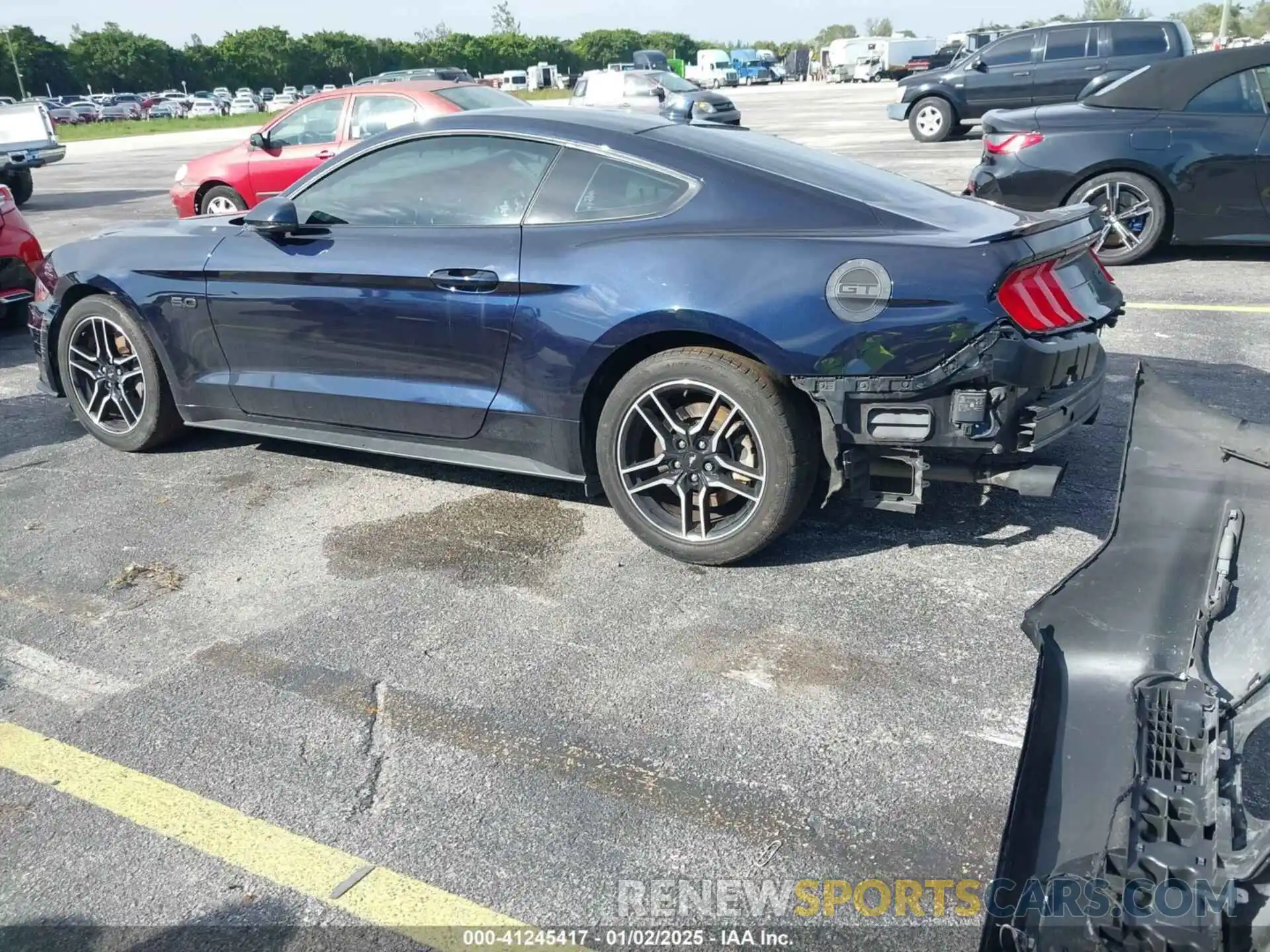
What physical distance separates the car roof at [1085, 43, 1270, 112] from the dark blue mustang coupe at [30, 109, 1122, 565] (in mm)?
5124

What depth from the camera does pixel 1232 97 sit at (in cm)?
812

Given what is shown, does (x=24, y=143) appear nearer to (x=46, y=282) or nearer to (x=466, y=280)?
(x=46, y=282)

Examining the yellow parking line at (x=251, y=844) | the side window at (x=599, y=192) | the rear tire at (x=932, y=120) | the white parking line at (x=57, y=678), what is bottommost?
the yellow parking line at (x=251, y=844)

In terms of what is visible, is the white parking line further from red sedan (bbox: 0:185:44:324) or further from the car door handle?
red sedan (bbox: 0:185:44:324)

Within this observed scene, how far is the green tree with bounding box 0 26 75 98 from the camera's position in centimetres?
7281

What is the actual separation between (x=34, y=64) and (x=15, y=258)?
83091 millimetres

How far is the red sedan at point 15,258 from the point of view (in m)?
7.66

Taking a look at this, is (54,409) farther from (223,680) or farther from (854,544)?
(854,544)

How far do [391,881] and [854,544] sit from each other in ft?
7.29

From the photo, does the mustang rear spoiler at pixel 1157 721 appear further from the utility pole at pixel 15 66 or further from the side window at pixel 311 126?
the utility pole at pixel 15 66

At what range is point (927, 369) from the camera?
134 inches

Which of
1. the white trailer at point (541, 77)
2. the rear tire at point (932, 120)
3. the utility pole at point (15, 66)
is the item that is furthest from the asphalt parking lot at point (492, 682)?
the utility pole at point (15, 66)

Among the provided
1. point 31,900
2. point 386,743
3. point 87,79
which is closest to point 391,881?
point 386,743

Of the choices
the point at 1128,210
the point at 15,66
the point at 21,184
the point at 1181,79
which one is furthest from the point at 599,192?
the point at 15,66
